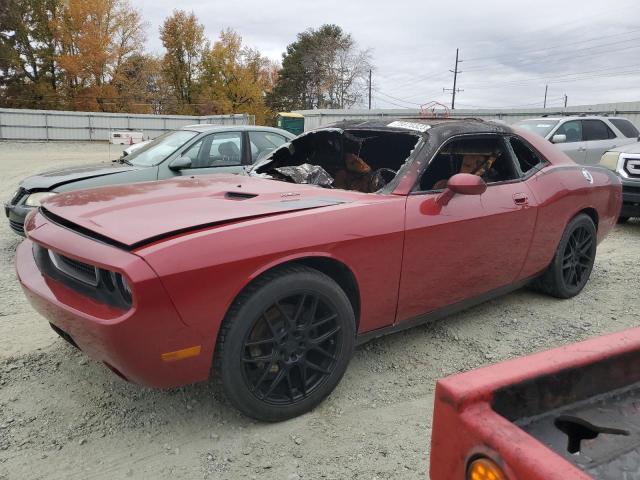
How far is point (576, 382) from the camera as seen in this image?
137cm

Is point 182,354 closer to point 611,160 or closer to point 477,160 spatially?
point 477,160

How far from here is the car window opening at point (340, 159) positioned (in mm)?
3871

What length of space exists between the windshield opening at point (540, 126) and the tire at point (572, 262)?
5906 millimetres

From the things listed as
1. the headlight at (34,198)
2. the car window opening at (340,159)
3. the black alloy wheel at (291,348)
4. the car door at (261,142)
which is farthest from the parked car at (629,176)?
the headlight at (34,198)

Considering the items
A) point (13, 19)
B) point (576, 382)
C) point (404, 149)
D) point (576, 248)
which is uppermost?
point (13, 19)

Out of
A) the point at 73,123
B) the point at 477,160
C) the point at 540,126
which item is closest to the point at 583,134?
the point at 540,126

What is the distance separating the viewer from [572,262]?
166 inches

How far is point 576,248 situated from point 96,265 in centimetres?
381

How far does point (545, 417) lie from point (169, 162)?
558 cm

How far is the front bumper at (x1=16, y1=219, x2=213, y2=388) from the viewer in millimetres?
2018

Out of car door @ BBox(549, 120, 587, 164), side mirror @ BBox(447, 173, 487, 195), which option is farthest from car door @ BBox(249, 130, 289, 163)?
car door @ BBox(549, 120, 587, 164)

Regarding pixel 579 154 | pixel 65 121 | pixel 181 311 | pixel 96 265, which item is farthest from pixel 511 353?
pixel 65 121

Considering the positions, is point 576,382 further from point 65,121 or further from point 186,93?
point 186,93

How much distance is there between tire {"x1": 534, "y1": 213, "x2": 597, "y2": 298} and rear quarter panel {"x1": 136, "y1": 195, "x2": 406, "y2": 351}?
1908 millimetres
